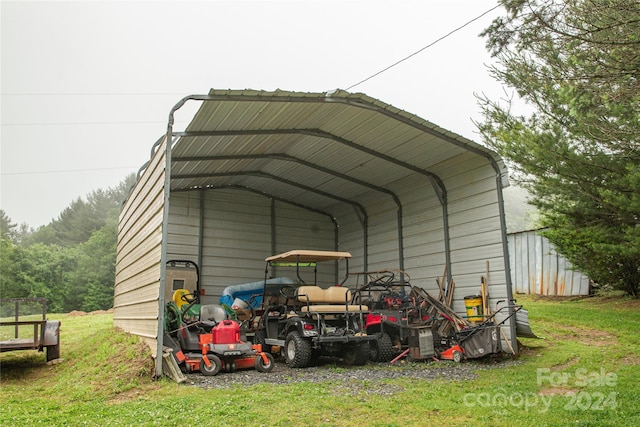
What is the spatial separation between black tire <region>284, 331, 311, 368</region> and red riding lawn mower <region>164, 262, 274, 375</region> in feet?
1.40

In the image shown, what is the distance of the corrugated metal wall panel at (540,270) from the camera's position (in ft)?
49.1

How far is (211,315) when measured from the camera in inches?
341

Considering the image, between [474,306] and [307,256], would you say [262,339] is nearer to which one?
[307,256]

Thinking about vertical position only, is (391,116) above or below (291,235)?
above

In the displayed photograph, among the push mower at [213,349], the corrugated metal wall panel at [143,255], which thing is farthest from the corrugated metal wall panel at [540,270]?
the corrugated metal wall panel at [143,255]

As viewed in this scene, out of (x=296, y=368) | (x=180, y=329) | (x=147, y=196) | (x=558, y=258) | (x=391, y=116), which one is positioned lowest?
(x=296, y=368)

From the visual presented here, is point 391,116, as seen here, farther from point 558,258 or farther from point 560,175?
point 558,258

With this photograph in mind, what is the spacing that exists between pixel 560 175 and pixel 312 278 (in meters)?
7.85

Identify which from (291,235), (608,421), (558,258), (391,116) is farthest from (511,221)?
(608,421)

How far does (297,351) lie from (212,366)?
1467 millimetres

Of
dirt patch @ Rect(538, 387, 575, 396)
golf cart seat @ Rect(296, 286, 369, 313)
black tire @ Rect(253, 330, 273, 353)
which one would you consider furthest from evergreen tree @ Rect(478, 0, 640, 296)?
black tire @ Rect(253, 330, 273, 353)

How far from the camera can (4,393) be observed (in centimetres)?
662

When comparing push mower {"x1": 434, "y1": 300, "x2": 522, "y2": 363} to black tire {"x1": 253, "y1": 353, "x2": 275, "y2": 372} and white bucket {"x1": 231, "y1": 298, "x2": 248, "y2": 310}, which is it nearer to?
black tire {"x1": 253, "y1": 353, "x2": 275, "y2": 372}

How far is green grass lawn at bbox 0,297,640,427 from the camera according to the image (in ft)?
15.8
